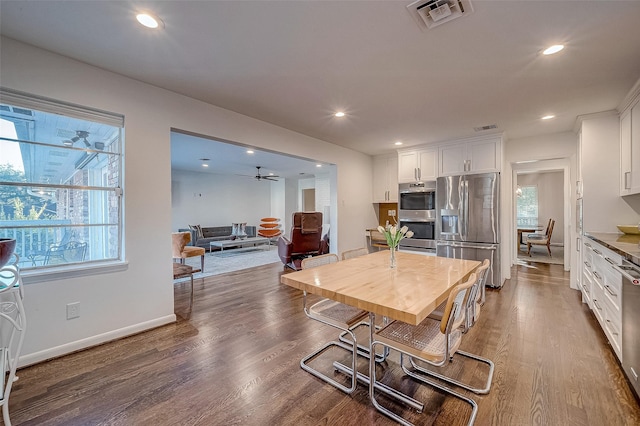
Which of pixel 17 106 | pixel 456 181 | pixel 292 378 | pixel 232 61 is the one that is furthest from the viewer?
pixel 456 181

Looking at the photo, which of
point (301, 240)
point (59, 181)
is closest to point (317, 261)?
point (59, 181)

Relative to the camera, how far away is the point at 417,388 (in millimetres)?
1853

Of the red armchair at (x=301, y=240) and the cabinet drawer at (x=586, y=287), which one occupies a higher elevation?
the red armchair at (x=301, y=240)

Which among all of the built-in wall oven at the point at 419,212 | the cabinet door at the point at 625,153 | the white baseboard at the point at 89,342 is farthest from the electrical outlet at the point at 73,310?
the cabinet door at the point at 625,153

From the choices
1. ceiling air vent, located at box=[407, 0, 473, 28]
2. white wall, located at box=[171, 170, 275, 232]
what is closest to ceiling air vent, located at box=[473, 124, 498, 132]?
ceiling air vent, located at box=[407, 0, 473, 28]

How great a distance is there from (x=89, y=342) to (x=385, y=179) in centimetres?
524

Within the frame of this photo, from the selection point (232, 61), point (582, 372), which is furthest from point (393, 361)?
point (232, 61)

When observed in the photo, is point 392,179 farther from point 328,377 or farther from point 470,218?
point 328,377

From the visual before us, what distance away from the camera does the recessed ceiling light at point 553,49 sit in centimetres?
199

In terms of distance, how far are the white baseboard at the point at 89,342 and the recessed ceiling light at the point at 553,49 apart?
13.6ft

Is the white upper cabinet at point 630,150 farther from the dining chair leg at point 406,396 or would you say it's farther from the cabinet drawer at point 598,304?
the dining chair leg at point 406,396

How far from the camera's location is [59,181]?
2336mm

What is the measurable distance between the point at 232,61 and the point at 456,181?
151 inches

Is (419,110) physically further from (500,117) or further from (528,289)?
(528,289)
